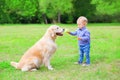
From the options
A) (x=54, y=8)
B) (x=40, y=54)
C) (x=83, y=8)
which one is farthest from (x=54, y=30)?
(x=83, y=8)

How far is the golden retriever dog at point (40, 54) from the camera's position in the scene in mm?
10020

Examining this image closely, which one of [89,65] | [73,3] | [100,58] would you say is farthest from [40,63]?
[73,3]

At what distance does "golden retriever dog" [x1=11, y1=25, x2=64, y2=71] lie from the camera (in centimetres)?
1002

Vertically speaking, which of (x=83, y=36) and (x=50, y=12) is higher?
(x=83, y=36)

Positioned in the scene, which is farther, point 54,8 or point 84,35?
point 54,8

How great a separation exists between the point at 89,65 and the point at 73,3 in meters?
52.7

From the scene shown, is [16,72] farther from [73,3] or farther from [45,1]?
[73,3]

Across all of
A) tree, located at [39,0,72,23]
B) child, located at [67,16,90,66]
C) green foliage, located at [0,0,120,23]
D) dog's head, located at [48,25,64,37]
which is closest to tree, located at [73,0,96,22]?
green foliage, located at [0,0,120,23]

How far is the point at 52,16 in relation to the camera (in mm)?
59750

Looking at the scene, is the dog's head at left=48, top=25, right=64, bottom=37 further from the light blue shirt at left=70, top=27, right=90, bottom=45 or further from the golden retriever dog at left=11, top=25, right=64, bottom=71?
the light blue shirt at left=70, top=27, right=90, bottom=45

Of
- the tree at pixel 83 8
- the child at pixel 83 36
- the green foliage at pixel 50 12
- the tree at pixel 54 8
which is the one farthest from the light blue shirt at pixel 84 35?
the tree at pixel 83 8

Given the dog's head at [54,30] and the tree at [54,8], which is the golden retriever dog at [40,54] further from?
the tree at [54,8]

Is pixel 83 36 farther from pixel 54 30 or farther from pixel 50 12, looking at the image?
pixel 50 12

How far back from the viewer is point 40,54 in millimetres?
10148
